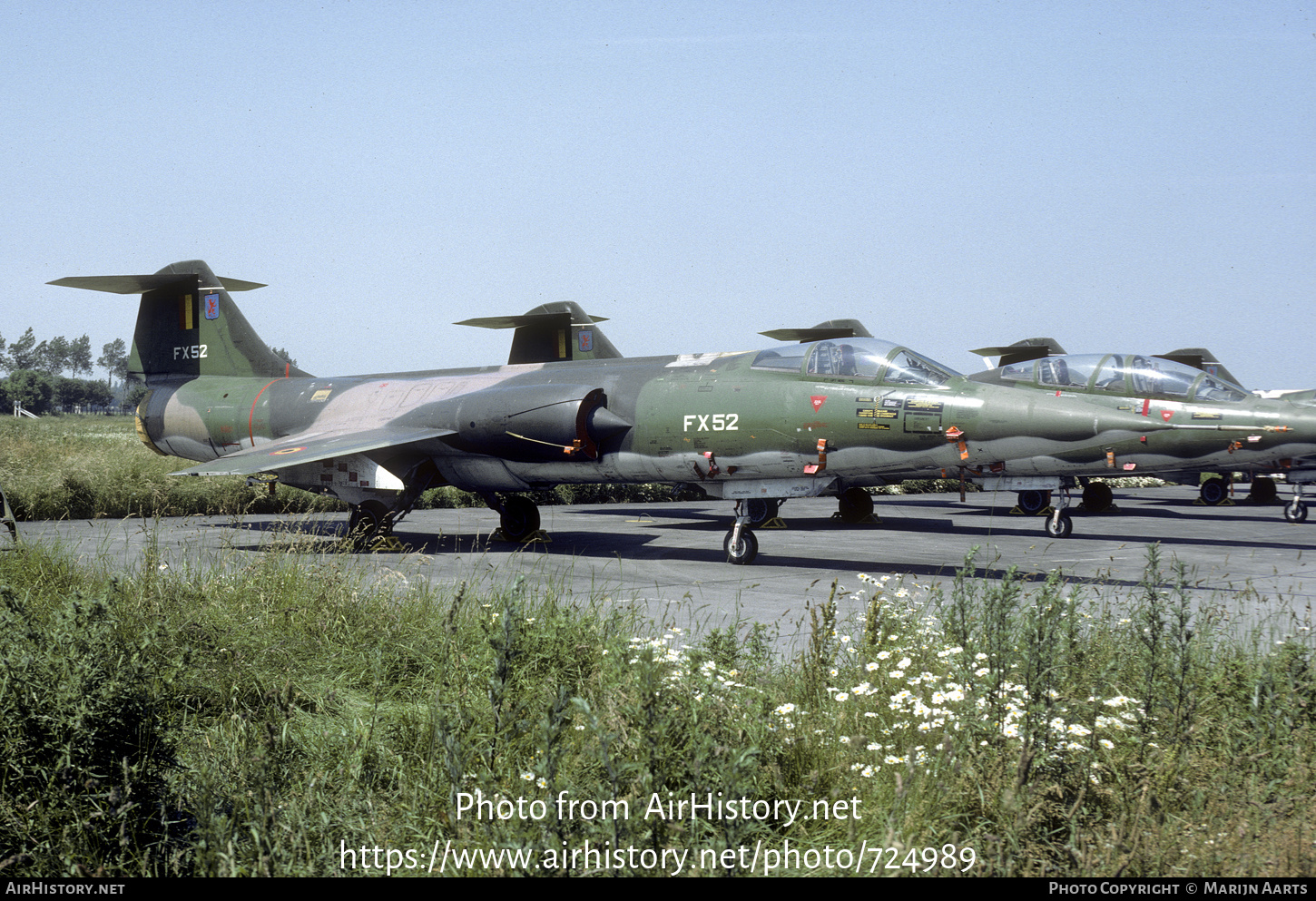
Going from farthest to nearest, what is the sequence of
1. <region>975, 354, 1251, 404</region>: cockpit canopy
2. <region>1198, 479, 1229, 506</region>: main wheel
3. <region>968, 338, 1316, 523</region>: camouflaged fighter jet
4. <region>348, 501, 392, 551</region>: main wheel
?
<region>1198, 479, 1229, 506</region>: main wheel < <region>975, 354, 1251, 404</region>: cockpit canopy < <region>968, 338, 1316, 523</region>: camouflaged fighter jet < <region>348, 501, 392, 551</region>: main wheel

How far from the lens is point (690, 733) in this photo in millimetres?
3529

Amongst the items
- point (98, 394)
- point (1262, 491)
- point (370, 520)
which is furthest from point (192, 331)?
point (98, 394)

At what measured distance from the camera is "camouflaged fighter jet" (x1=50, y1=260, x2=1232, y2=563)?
1064 centimetres

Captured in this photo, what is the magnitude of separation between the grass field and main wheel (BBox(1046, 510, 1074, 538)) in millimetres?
10912

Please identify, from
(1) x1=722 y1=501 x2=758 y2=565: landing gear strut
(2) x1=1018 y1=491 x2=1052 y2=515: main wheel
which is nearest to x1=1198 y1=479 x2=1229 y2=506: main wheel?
(2) x1=1018 y1=491 x2=1052 y2=515: main wheel

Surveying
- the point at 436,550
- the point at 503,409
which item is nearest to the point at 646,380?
the point at 503,409

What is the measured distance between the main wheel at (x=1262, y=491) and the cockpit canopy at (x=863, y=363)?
21362 mm

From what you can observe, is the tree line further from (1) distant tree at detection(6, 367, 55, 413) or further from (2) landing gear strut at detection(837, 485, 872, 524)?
(2) landing gear strut at detection(837, 485, 872, 524)

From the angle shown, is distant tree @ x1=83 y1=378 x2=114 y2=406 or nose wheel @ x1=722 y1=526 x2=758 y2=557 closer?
nose wheel @ x1=722 y1=526 x2=758 y2=557

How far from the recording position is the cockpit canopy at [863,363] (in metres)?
10.9

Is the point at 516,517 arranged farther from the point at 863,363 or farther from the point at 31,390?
the point at 31,390

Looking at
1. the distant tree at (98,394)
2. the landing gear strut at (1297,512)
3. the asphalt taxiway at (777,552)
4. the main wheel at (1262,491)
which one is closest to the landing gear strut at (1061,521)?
the asphalt taxiway at (777,552)

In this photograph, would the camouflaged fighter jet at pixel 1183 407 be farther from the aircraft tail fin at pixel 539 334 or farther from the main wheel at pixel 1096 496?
the aircraft tail fin at pixel 539 334
